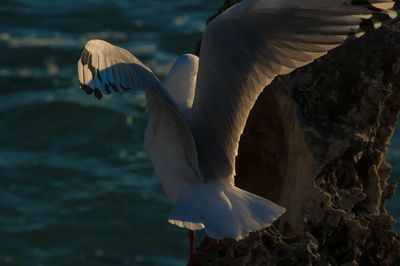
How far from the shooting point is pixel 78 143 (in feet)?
34.0

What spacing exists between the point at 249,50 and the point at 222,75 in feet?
0.58

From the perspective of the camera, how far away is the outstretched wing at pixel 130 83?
16.2ft

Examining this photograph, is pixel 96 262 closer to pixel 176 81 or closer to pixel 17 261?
pixel 17 261

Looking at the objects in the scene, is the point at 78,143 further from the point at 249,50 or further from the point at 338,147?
the point at 338,147

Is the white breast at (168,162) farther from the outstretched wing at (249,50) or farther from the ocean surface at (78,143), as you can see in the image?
the ocean surface at (78,143)

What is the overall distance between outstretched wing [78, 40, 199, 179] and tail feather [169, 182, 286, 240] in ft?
0.80

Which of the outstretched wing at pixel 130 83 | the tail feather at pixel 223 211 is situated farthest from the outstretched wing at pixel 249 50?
the tail feather at pixel 223 211

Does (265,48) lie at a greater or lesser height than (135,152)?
greater

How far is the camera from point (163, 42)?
38.7ft

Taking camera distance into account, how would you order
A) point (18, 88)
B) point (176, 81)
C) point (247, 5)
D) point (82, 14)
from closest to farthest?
point (247, 5)
point (176, 81)
point (18, 88)
point (82, 14)

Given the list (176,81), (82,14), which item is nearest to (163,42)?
(82,14)

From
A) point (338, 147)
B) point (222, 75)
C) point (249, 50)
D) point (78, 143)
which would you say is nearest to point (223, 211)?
point (338, 147)

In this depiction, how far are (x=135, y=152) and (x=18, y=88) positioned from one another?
65.9 inches

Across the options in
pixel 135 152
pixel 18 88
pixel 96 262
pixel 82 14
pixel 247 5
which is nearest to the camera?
pixel 247 5
